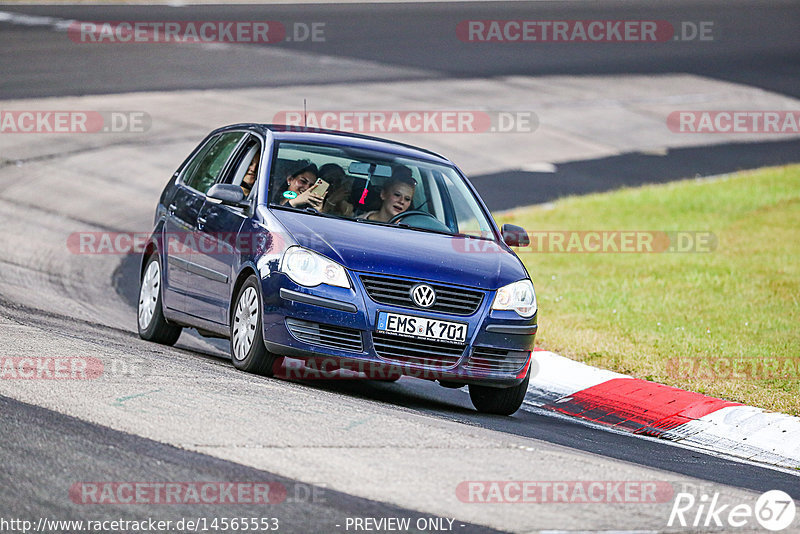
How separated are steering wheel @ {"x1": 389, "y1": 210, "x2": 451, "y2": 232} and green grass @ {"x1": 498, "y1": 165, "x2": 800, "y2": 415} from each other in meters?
2.24

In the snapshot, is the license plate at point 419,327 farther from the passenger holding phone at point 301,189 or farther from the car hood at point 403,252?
the passenger holding phone at point 301,189

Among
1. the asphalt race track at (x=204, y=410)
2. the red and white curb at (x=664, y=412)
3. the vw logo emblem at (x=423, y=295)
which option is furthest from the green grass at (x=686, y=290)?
the vw logo emblem at (x=423, y=295)

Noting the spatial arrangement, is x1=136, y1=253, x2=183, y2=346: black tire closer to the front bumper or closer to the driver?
the driver

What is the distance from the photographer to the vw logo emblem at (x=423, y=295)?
26.2ft

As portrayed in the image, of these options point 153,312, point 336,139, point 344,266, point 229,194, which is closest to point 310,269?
point 344,266

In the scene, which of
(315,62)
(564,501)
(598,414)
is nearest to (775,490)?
(564,501)

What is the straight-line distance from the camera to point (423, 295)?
315 inches

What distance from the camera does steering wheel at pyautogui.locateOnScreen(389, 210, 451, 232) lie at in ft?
29.7

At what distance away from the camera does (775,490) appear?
7.02m

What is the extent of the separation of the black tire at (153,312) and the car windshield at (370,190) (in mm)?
1567

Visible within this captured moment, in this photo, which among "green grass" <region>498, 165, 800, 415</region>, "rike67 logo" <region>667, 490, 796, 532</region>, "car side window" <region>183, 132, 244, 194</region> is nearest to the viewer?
"rike67 logo" <region>667, 490, 796, 532</region>

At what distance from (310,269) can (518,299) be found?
1.40 metres

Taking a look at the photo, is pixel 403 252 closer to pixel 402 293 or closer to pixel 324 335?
pixel 402 293

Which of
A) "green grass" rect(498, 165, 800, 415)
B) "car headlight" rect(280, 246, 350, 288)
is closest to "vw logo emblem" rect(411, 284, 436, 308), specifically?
"car headlight" rect(280, 246, 350, 288)
